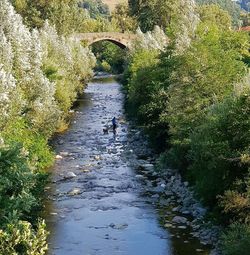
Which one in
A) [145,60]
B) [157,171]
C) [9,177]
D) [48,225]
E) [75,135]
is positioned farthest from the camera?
[145,60]

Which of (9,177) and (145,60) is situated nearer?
(9,177)

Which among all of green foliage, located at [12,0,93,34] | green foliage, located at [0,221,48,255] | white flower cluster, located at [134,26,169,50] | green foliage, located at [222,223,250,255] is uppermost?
green foliage, located at [12,0,93,34]

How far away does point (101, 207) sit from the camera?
2839cm

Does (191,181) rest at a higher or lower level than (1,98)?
lower

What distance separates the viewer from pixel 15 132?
106 feet

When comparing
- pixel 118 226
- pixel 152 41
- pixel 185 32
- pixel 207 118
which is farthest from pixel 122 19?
pixel 118 226

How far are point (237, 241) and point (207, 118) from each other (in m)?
8.27

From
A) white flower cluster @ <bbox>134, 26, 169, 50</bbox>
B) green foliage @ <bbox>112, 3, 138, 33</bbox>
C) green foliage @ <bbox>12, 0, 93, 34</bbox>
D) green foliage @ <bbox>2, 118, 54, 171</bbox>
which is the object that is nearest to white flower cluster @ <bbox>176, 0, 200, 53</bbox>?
white flower cluster @ <bbox>134, 26, 169, 50</bbox>

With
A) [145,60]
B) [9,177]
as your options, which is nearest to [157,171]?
[9,177]

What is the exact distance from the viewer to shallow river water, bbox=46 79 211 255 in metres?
23.2

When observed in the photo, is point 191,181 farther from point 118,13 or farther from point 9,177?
point 118,13

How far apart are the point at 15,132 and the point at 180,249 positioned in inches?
564

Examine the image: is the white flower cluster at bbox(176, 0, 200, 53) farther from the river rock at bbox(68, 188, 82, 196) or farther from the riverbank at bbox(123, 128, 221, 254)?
the river rock at bbox(68, 188, 82, 196)

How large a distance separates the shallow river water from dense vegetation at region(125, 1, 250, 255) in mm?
2930
